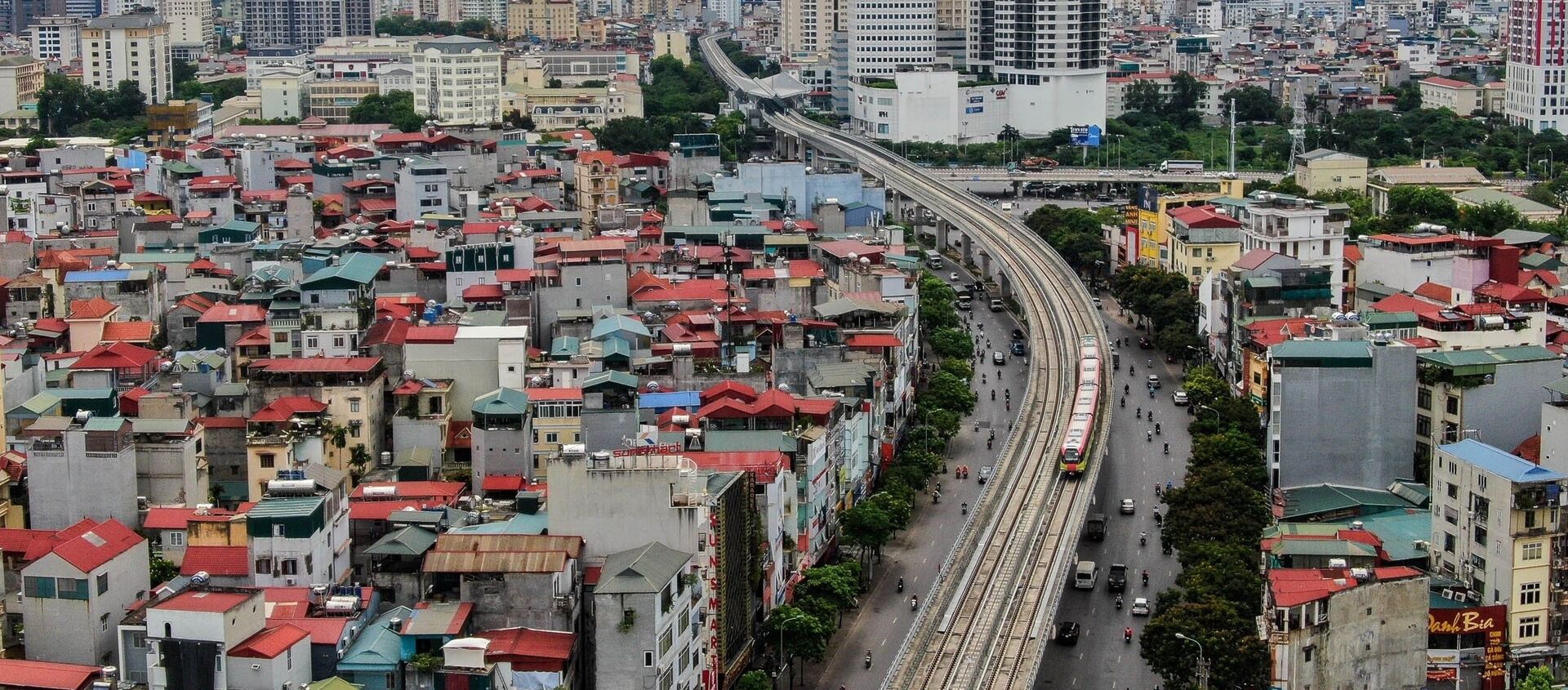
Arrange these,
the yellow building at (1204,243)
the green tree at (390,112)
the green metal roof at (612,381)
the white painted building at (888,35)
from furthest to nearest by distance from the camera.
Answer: the white painted building at (888,35)
the green tree at (390,112)
the yellow building at (1204,243)
the green metal roof at (612,381)

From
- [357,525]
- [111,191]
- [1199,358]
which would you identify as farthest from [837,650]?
[111,191]

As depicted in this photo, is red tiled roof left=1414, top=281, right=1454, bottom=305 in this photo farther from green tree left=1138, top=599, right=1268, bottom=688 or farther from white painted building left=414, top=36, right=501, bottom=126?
white painted building left=414, top=36, right=501, bottom=126

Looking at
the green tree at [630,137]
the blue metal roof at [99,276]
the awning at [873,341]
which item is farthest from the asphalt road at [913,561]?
the green tree at [630,137]

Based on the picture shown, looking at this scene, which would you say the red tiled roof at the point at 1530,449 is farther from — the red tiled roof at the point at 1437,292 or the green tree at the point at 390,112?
the green tree at the point at 390,112

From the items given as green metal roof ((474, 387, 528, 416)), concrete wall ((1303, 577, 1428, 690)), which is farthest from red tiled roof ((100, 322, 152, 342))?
concrete wall ((1303, 577, 1428, 690))

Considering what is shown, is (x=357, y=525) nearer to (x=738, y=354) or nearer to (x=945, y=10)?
(x=738, y=354)

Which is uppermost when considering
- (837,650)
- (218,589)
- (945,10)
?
(945,10)
